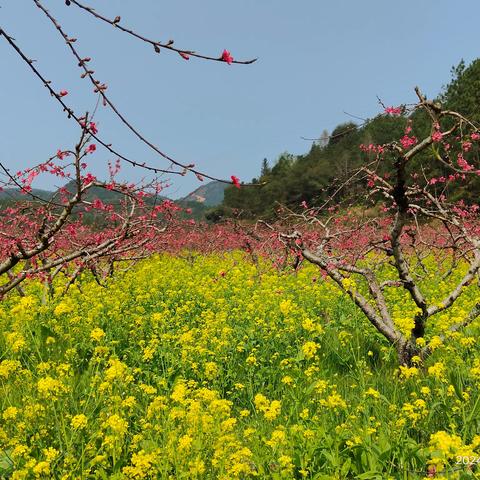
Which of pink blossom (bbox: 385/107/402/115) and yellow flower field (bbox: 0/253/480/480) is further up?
pink blossom (bbox: 385/107/402/115)

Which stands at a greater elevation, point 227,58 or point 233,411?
point 227,58

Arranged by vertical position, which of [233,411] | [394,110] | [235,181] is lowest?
[233,411]

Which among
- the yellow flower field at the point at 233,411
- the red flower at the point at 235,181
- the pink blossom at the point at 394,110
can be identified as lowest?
the yellow flower field at the point at 233,411

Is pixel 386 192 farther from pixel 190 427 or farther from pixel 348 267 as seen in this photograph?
pixel 190 427

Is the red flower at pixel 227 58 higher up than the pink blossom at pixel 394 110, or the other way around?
the pink blossom at pixel 394 110

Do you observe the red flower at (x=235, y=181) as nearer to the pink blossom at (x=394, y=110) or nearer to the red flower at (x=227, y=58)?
the red flower at (x=227, y=58)

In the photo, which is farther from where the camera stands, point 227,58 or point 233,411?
point 233,411

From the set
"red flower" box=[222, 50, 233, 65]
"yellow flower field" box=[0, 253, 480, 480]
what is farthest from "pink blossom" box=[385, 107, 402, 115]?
"red flower" box=[222, 50, 233, 65]

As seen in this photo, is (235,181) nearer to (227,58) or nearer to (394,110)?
(227,58)

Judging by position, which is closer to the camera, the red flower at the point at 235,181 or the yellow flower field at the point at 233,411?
the red flower at the point at 235,181

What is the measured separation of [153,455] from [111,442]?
514mm

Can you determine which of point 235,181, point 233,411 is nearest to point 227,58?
point 235,181

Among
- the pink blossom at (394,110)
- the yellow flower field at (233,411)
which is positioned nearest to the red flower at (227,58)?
the yellow flower field at (233,411)

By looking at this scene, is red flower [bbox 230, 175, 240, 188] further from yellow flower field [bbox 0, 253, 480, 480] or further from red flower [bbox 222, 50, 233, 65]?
yellow flower field [bbox 0, 253, 480, 480]
